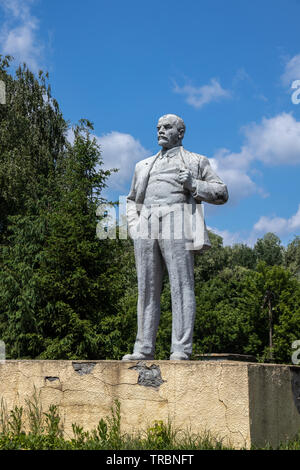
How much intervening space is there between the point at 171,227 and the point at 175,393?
1.81 metres

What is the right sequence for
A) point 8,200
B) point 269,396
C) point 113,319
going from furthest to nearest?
point 8,200, point 113,319, point 269,396

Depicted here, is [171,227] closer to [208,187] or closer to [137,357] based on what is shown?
[208,187]

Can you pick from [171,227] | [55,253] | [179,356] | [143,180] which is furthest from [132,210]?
[55,253]

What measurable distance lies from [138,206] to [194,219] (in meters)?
0.75

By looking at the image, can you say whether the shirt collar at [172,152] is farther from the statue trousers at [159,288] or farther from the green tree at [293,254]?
the green tree at [293,254]

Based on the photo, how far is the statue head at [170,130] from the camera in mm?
6480

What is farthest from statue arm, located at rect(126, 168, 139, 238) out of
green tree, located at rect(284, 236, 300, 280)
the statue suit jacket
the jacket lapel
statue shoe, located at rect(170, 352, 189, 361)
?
green tree, located at rect(284, 236, 300, 280)

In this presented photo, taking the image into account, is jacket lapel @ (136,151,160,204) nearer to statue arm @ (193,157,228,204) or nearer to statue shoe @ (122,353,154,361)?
statue arm @ (193,157,228,204)

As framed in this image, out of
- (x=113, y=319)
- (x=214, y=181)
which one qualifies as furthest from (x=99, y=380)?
(x=113, y=319)

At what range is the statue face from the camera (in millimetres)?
6480

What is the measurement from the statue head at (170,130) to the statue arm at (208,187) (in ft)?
1.33

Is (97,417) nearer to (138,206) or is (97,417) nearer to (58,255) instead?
(138,206)

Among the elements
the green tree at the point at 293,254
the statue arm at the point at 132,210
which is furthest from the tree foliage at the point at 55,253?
the green tree at the point at 293,254

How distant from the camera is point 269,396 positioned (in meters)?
5.21
